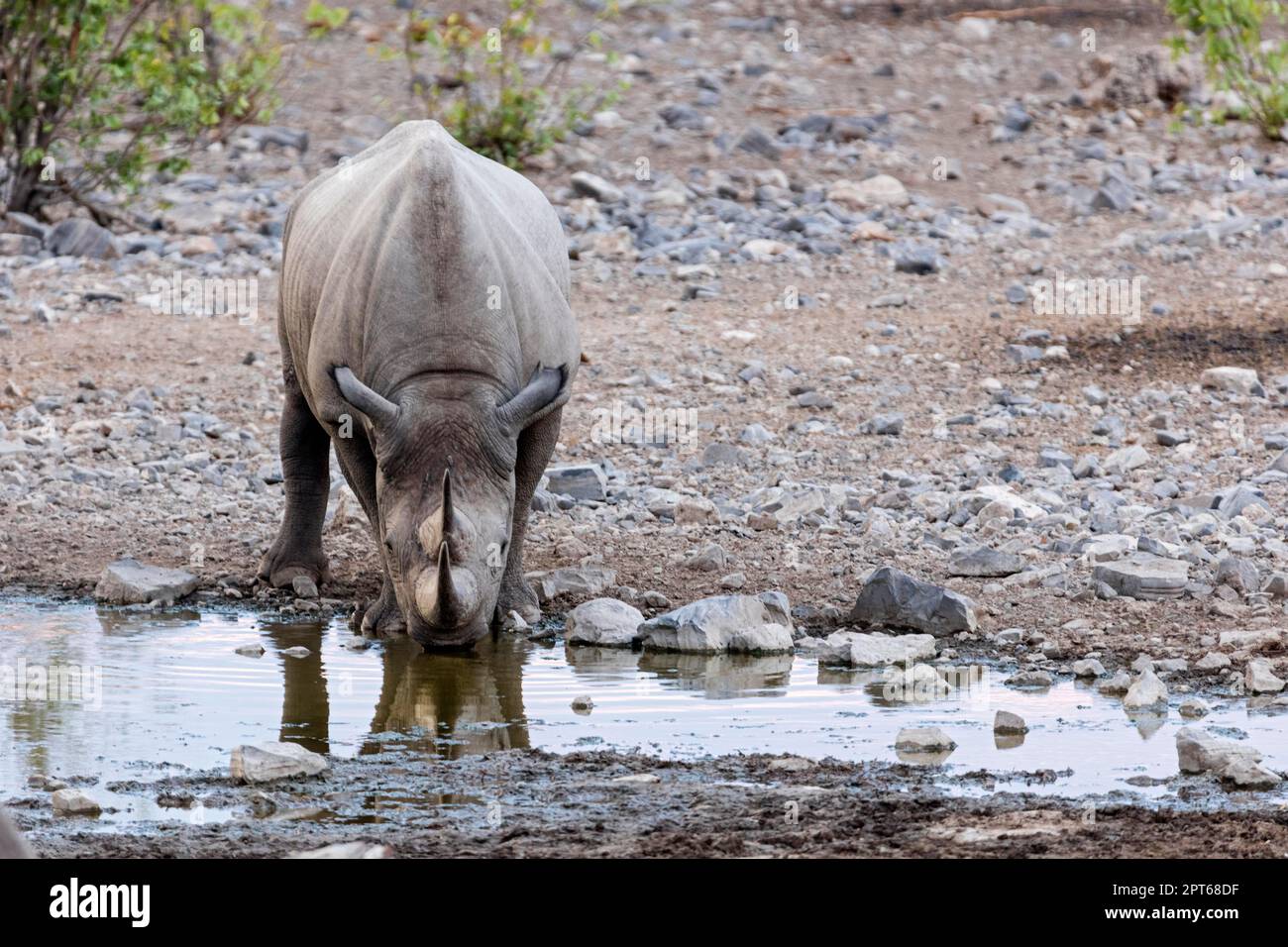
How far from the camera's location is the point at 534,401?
26.8 feet

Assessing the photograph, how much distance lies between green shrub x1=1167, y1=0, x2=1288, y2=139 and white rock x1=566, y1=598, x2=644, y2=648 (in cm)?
871

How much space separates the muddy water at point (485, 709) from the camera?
675 cm

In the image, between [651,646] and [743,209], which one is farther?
[743,209]

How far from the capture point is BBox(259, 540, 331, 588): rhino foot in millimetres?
9457

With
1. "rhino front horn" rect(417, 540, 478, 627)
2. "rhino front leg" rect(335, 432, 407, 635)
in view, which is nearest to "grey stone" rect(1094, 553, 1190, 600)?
"rhino front horn" rect(417, 540, 478, 627)

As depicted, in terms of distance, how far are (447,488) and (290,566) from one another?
87.8 inches

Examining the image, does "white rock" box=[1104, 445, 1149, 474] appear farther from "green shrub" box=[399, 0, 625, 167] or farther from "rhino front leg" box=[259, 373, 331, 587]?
"green shrub" box=[399, 0, 625, 167]

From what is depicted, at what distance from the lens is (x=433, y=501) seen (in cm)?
775

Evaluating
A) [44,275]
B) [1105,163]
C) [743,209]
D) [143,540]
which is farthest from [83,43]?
[1105,163]

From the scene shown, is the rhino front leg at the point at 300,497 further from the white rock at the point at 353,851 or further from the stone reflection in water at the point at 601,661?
the white rock at the point at 353,851

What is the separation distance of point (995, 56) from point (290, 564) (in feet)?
52.8

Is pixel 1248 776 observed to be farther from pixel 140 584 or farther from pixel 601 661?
pixel 140 584

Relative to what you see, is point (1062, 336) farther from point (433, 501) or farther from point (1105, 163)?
point (433, 501)

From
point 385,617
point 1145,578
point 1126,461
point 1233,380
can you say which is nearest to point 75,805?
point 385,617
